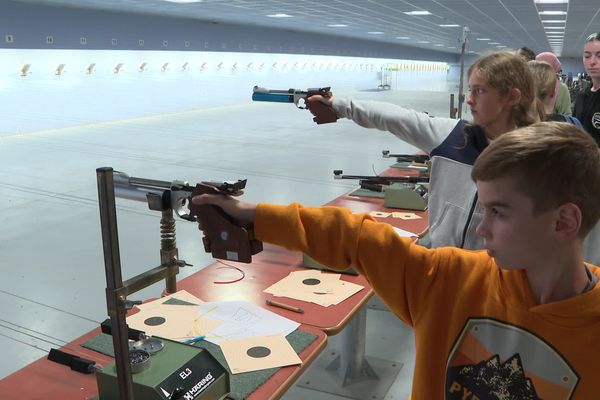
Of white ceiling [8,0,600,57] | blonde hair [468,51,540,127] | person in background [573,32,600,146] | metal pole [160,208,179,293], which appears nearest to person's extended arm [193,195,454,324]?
metal pole [160,208,179,293]

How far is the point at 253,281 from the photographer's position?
1.93 meters

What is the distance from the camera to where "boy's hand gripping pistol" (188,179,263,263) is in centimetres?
90

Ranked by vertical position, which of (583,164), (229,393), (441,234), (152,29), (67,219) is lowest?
(67,219)

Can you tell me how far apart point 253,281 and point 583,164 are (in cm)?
130

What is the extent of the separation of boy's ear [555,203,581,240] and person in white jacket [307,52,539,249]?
2.72ft

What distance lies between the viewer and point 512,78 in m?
1.64

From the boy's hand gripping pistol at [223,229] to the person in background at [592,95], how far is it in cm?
282

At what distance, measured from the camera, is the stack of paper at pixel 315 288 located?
1.78 metres

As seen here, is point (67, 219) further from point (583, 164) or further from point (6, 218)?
point (583, 164)

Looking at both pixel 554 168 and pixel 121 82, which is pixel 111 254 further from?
pixel 121 82

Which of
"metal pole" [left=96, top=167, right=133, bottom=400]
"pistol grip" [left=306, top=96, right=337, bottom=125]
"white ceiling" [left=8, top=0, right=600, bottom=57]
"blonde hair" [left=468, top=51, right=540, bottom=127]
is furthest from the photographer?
"white ceiling" [left=8, top=0, right=600, bottom=57]

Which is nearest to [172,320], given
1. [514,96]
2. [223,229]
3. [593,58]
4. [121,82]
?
[223,229]

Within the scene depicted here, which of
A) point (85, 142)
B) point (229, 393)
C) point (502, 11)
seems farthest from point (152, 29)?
point (229, 393)

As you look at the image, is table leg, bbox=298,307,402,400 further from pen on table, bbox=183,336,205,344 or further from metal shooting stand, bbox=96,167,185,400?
metal shooting stand, bbox=96,167,185,400
